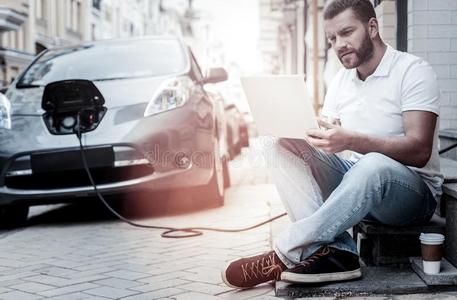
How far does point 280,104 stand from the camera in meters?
2.79

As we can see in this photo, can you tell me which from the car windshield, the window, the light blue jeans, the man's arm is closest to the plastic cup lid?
the light blue jeans

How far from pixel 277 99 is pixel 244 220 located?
7.60 feet

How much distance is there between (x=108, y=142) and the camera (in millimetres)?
4852

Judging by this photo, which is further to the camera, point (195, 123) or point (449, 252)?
point (195, 123)

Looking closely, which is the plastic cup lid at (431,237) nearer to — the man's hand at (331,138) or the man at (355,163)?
the man at (355,163)

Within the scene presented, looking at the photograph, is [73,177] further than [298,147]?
Yes

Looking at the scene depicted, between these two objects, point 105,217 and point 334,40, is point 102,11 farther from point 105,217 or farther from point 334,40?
point 334,40

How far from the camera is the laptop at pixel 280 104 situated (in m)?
2.71

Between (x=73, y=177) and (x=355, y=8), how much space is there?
277 cm

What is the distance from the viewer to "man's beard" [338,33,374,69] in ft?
9.43

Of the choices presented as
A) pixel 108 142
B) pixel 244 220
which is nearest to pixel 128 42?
pixel 108 142

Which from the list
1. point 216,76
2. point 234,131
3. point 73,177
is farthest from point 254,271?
point 234,131

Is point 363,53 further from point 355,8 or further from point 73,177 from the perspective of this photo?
point 73,177

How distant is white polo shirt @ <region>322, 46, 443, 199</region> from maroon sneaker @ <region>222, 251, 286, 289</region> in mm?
656
